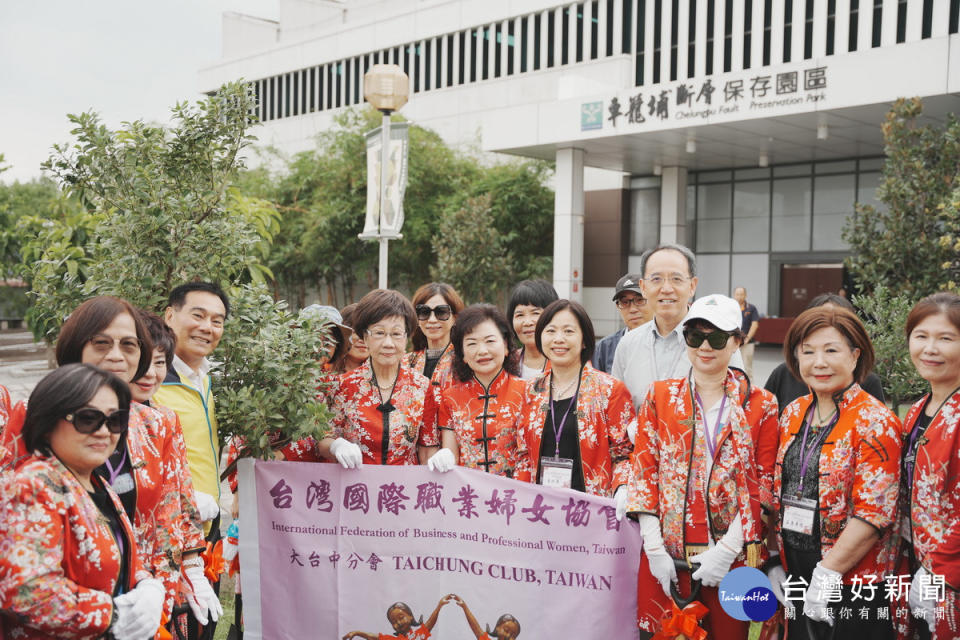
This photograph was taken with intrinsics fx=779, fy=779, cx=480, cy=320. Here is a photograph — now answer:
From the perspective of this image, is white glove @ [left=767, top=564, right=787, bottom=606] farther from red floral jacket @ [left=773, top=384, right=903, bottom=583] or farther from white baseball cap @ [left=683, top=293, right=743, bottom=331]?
white baseball cap @ [left=683, top=293, right=743, bottom=331]

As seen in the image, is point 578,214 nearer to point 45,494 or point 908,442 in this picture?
point 908,442

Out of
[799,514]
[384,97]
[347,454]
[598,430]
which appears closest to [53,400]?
[347,454]

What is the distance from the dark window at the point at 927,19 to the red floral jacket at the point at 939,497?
18489 millimetres

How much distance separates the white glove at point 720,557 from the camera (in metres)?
3.03

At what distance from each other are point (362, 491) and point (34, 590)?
6.14 ft

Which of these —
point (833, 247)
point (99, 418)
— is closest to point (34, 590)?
point (99, 418)

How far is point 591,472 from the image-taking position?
3.56 meters

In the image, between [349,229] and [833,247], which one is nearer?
[833,247]

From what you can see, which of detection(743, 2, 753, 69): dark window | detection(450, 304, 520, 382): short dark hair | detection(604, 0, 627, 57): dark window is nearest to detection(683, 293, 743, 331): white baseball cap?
detection(450, 304, 520, 382): short dark hair

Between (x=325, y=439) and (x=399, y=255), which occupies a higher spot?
(x=399, y=255)

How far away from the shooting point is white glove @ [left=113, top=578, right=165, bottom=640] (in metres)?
2.27

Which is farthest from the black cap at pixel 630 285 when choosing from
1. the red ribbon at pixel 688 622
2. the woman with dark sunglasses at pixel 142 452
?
the woman with dark sunglasses at pixel 142 452

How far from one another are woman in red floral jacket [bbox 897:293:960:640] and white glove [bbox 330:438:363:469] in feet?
7.67

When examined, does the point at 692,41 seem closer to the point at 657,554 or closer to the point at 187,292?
the point at 187,292
